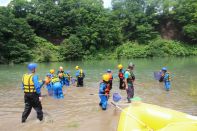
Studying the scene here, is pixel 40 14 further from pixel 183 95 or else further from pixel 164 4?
pixel 183 95

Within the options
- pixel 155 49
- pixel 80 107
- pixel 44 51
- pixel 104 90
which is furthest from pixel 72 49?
pixel 104 90

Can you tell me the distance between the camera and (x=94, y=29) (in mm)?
48031

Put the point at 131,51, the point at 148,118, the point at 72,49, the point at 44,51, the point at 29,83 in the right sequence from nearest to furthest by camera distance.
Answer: the point at 148,118, the point at 29,83, the point at 44,51, the point at 72,49, the point at 131,51

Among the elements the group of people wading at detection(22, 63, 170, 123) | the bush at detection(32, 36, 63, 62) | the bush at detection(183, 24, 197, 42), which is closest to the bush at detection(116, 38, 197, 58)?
the bush at detection(183, 24, 197, 42)

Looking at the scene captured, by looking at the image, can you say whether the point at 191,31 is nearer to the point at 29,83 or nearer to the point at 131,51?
the point at 131,51

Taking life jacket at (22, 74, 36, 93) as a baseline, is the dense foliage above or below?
above

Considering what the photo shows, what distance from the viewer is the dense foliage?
43.9 meters

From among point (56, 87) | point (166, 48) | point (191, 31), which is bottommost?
point (56, 87)

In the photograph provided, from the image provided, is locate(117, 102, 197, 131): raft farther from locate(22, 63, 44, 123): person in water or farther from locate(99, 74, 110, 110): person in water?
locate(99, 74, 110, 110): person in water

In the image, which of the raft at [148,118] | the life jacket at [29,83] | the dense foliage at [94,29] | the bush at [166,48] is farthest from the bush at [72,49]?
the raft at [148,118]

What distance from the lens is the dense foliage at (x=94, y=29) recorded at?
43875 mm

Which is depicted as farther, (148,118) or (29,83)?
(29,83)

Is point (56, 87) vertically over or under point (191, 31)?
under

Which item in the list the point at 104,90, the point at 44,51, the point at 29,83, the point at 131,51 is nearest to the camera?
the point at 29,83
